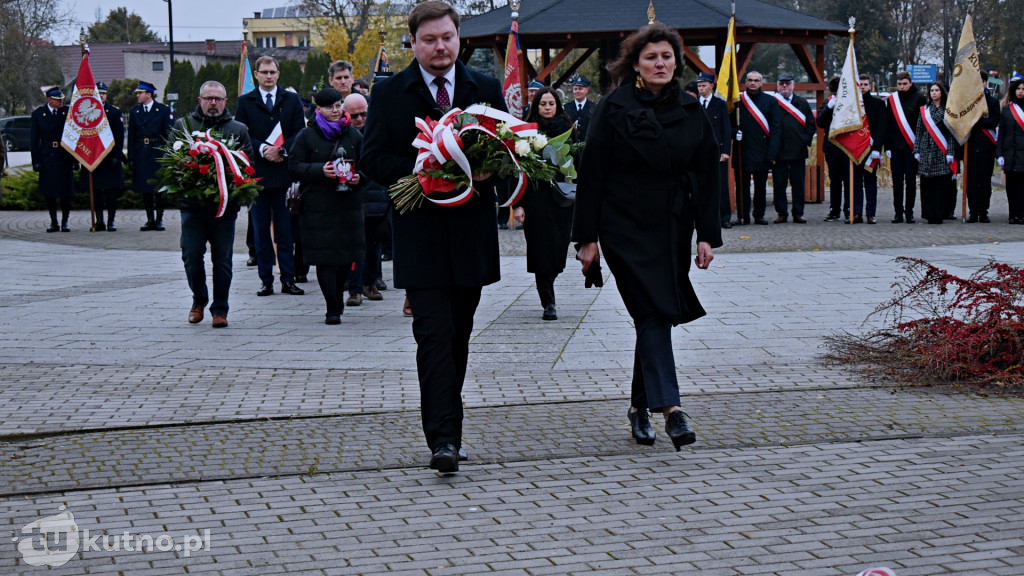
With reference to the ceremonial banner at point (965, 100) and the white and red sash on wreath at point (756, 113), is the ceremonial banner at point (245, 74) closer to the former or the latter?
the white and red sash on wreath at point (756, 113)

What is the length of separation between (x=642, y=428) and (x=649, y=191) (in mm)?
1206

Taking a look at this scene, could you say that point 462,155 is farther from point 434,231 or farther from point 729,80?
point 729,80

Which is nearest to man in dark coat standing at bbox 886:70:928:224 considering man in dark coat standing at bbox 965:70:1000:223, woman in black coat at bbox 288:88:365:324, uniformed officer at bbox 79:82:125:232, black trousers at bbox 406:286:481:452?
man in dark coat standing at bbox 965:70:1000:223

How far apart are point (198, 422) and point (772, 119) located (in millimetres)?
13417

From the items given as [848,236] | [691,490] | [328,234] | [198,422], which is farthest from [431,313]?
[848,236]

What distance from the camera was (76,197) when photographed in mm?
23734

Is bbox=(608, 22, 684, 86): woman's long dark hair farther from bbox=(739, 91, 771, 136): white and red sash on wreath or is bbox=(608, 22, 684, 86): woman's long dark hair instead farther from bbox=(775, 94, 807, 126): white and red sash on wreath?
bbox=(775, 94, 807, 126): white and red sash on wreath

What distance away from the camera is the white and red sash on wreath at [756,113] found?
18.3 m

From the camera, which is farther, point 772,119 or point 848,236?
point 772,119

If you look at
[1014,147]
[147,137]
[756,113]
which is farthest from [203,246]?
[1014,147]

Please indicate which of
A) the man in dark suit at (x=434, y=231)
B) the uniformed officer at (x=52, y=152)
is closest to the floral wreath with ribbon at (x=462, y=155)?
the man in dark suit at (x=434, y=231)

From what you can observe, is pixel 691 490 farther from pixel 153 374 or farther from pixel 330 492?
pixel 153 374

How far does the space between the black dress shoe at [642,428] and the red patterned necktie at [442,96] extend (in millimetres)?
1825

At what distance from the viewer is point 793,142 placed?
1867 centimetres
